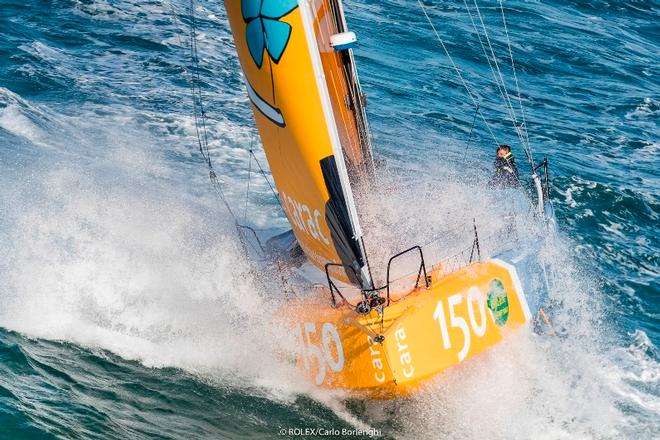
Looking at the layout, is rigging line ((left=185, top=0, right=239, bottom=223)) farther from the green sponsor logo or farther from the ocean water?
the green sponsor logo

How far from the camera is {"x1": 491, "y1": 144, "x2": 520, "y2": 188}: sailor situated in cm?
1030

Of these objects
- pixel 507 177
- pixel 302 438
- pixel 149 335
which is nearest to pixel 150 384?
pixel 149 335

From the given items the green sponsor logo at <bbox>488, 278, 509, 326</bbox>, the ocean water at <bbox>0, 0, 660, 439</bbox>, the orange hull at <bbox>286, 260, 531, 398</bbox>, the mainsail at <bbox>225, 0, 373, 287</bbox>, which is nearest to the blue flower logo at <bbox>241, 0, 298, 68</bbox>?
the mainsail at <bbox>225, 0, 373, 287</bbox>

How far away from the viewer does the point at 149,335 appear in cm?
848

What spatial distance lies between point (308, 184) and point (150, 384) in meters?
2.22

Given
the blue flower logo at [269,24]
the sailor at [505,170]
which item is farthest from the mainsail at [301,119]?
the sailor at [505,170]

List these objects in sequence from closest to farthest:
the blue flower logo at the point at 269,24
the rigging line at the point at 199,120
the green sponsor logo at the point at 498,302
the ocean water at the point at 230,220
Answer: the blue flower logo at the point at 269,24
the ocean water at the point at 230,220
the green sponsor logo at the point at 498,302
the rigging line at the point at 199,120

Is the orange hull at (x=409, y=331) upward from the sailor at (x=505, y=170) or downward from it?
upward

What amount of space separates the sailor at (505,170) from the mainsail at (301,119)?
11.2 feet

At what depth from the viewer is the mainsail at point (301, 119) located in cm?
695

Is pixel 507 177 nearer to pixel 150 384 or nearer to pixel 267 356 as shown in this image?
pixel 267 356

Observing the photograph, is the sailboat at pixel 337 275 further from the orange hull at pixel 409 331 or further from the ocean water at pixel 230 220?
the ocean water at pixel 230 220

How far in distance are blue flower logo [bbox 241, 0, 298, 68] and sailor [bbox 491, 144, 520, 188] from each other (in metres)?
4.14

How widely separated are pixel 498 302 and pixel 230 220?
Answer: 14.1 feet
